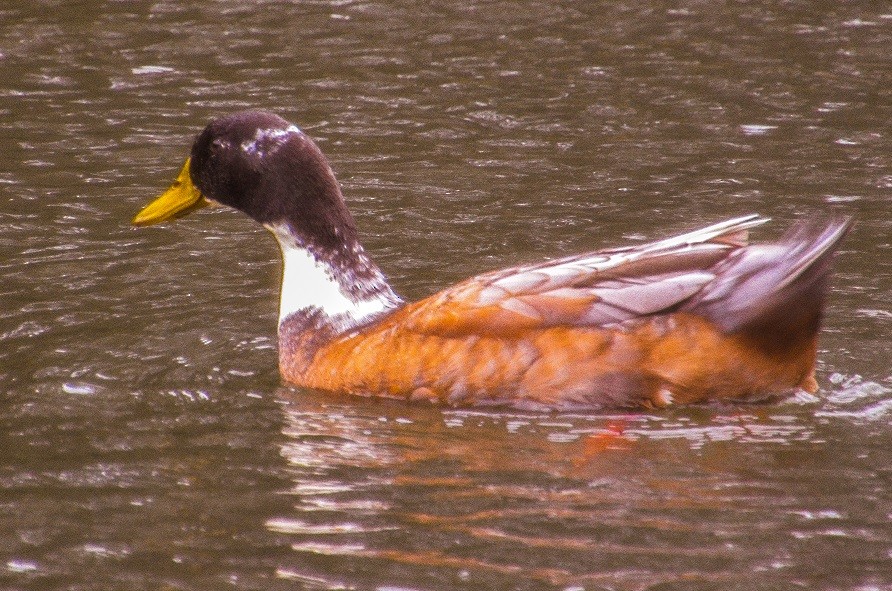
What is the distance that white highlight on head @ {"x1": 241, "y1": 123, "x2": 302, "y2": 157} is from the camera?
851cm

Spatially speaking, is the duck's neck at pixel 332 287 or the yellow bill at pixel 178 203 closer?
the duck's neck at pixel 332 287

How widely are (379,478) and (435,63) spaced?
721 centimetres

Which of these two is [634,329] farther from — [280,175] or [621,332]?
[280,175]

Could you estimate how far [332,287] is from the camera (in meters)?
8.50

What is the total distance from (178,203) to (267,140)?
31.0 inches

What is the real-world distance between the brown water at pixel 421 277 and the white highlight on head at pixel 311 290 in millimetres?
405

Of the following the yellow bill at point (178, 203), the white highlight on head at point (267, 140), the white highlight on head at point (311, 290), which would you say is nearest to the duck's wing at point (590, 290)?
the white highlight on head at point (311, 290)

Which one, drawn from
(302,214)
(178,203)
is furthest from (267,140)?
(178,203)

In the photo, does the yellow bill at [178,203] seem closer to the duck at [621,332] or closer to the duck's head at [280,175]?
the duck's head at [280,175]

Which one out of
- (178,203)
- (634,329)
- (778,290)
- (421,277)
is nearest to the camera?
(778,290)

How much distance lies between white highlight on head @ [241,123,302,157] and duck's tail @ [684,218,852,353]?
2382mm

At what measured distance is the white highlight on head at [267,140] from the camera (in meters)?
8.51

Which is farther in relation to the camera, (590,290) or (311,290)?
(311,290)

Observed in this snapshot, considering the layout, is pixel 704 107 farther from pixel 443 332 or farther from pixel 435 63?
pixel 443 332
